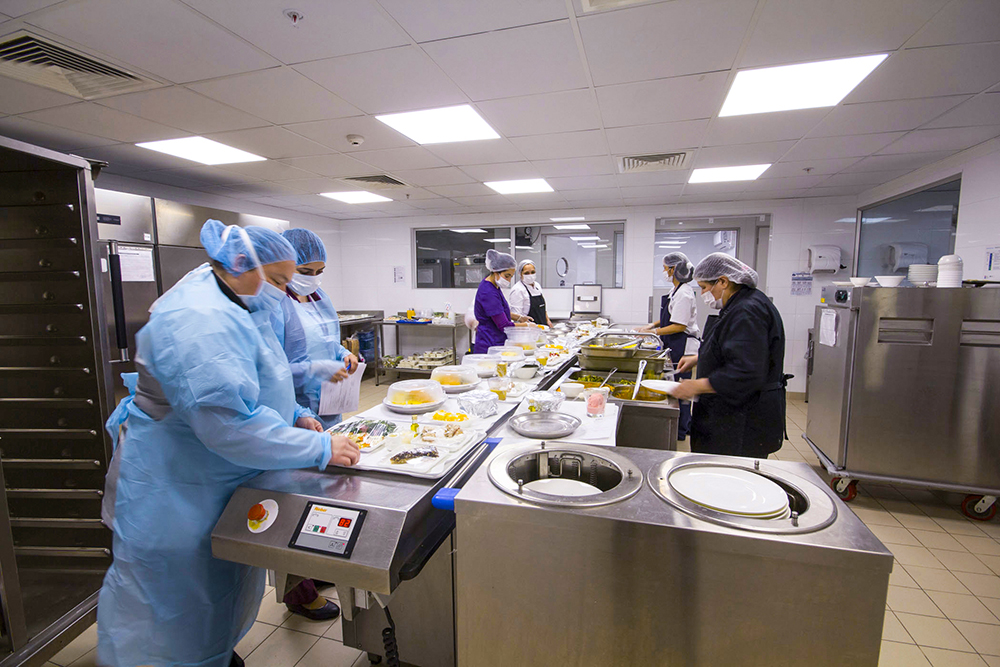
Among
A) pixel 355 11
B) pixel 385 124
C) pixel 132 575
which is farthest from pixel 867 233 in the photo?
pixel 132 575

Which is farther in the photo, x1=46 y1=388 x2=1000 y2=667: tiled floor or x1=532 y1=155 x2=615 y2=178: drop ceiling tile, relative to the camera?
x1=532 y1=155 x2=615 y2=178: drop ceiling tile

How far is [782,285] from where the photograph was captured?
19.0 ft

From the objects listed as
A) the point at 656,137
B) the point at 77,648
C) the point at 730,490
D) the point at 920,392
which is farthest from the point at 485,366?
the point at 920,392

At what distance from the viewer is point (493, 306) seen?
3.73 meters

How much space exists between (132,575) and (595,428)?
4.83ft

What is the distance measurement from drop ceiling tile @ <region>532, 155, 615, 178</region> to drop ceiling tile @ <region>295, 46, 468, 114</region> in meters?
1.53

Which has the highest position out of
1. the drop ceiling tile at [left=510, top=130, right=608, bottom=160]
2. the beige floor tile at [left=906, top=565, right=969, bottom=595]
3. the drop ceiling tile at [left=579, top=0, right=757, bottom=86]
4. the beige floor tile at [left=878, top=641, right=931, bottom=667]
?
the drop ceiling tile at [left=510, top=130, right=608, bottom=160]

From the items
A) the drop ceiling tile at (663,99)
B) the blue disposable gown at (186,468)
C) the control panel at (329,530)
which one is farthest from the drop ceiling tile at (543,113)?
the control panel at (329,530)

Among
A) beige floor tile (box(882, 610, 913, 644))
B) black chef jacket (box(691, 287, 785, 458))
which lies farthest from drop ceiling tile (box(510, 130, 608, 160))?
beige floor tile (box(882, 610, 913, 644))

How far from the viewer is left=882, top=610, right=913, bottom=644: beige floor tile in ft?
6.12

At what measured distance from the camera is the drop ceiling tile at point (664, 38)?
1.81 meters

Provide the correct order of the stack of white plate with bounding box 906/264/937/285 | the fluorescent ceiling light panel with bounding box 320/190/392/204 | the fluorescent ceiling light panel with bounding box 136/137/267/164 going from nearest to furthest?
the stack of white plate with bounding box 906/264/937/285
the fluorescent ceiling light panel with bounding box 136/137/267/164
the fluorescent ceiling light panel with bounding box 320/190/392/204

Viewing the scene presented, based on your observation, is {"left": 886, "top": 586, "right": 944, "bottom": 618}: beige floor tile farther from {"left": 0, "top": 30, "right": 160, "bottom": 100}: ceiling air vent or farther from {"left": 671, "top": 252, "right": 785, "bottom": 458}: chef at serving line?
{"left": 0, "top": 30, "right": 160, "bottom": 100}: ceiling air vent

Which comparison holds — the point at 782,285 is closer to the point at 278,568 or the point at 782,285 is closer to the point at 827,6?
the point at 827,6
